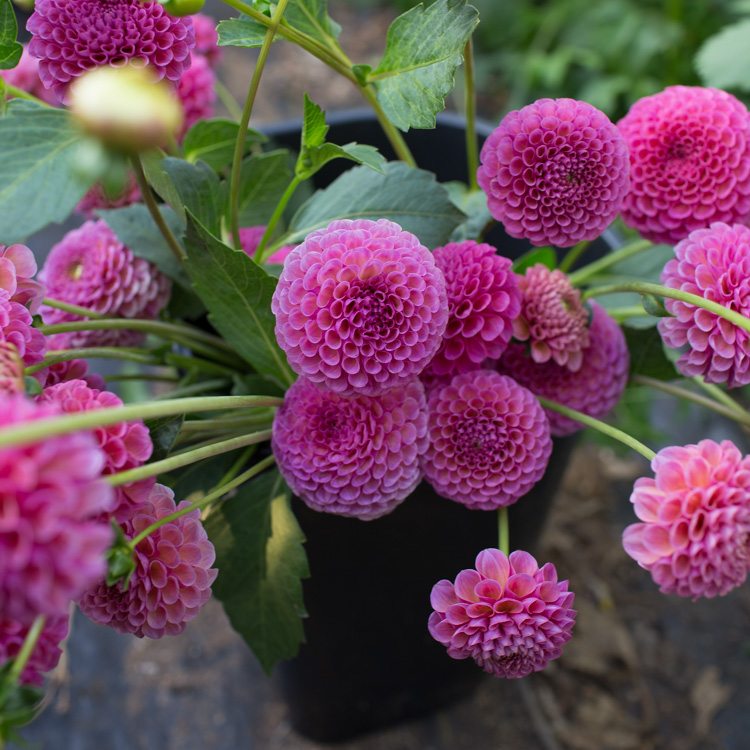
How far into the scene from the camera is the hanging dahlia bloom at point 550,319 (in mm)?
394

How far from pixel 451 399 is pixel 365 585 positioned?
184mm

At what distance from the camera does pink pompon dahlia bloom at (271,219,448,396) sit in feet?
1.07

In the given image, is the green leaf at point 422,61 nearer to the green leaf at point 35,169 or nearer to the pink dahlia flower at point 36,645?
the green leaf at point 35,169

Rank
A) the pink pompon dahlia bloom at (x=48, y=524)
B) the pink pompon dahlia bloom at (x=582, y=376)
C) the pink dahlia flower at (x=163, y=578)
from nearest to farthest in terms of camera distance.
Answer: the pink pompon dahlia bloom at (x=48, y=524), the pink dahlia flower at (x=163, y=578), the pink pompon dahlia bloom at (x=582, y=376)

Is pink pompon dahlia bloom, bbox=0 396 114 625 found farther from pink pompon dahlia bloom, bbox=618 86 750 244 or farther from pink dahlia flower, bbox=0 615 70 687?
pink pompon dahlia bloom, bbox=618 86 750 244

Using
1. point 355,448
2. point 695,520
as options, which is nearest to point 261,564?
point 355,448

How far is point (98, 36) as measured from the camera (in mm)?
331

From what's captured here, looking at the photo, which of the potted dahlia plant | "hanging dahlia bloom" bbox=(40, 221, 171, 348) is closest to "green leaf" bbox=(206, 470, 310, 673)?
the potted dahlia plant

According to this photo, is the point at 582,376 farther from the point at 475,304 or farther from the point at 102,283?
the point at 102,283

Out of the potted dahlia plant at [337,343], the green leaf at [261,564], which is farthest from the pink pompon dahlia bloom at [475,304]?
the green leaf at [261,564]

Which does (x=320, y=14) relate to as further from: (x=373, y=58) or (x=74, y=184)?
(x=373, y=58)

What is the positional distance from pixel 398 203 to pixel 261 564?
7.3 inches

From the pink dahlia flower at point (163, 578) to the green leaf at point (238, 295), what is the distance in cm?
10

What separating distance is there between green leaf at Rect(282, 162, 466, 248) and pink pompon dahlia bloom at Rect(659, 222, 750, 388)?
4.2 inches
